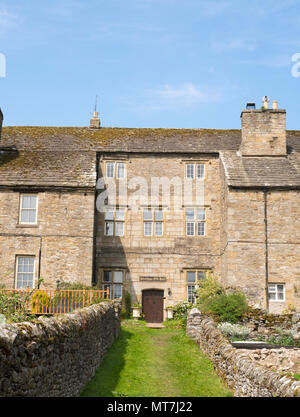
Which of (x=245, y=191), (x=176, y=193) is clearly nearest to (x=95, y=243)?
(x=176, y=193)

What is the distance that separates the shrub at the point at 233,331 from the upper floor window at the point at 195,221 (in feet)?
28.0

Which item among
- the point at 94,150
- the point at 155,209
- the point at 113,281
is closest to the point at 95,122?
the point at 94,150

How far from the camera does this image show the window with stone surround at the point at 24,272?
24.9 metres

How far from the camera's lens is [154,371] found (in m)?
14.5

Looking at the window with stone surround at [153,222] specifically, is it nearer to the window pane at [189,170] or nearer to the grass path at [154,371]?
the window pane at [189,170]

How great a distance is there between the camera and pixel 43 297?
1811cm

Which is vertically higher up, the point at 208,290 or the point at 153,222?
the point at 153,222

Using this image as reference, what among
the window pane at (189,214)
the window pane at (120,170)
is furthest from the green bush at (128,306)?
the window pane at (120,170)

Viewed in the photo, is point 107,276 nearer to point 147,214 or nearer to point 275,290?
point 147,214

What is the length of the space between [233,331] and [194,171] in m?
11.1

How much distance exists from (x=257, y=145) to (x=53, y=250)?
11.9 metres

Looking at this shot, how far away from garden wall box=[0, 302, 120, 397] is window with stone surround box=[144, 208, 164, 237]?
1268 centimetres

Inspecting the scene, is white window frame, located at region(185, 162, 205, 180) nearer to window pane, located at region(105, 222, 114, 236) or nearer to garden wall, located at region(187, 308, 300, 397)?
window pane, located at region(105, 222, 114, 236)

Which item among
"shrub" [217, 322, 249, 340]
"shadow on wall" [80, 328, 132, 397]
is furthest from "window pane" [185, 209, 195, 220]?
"shadow on wall" [80, 328, 132, 397]
